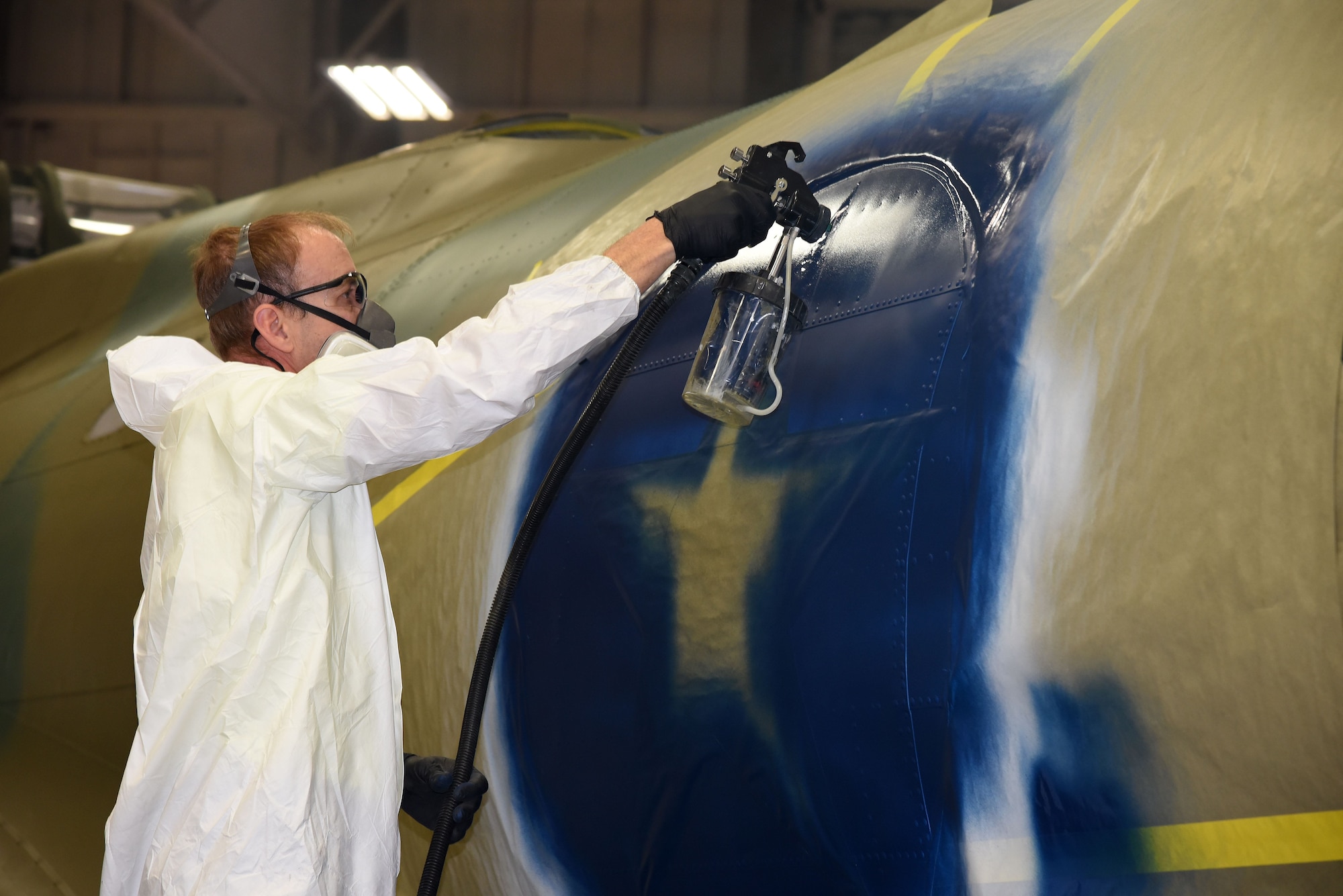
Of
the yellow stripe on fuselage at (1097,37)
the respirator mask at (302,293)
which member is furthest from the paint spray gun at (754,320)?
the respirator mask at (302,293)

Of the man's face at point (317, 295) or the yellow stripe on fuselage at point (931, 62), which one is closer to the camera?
the yellow stripe on fuselage at point (931, 62)

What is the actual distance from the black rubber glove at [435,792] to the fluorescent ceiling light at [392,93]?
15.2 meters

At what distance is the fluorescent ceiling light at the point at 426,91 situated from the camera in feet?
53.2

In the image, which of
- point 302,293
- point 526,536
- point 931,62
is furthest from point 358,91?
point 526,536

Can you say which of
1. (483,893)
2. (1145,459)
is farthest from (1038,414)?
(483,893)

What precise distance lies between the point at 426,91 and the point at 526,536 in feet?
50.8

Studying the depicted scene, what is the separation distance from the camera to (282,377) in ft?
7.41

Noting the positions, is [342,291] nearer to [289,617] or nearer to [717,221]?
[289,617]

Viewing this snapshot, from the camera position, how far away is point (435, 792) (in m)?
2.45

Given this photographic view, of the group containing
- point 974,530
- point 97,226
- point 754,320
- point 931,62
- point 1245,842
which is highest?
point 97,226

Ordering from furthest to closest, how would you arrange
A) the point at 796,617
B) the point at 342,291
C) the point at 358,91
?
1. the point at 358,91
2. the point at 342,291
3. the point at 796,617

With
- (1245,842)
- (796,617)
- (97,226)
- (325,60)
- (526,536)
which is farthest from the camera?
(325,60)

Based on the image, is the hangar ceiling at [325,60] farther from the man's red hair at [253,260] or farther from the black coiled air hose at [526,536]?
the black coiled air hose at [526,536]

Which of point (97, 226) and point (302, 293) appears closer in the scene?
point (302, 293)
